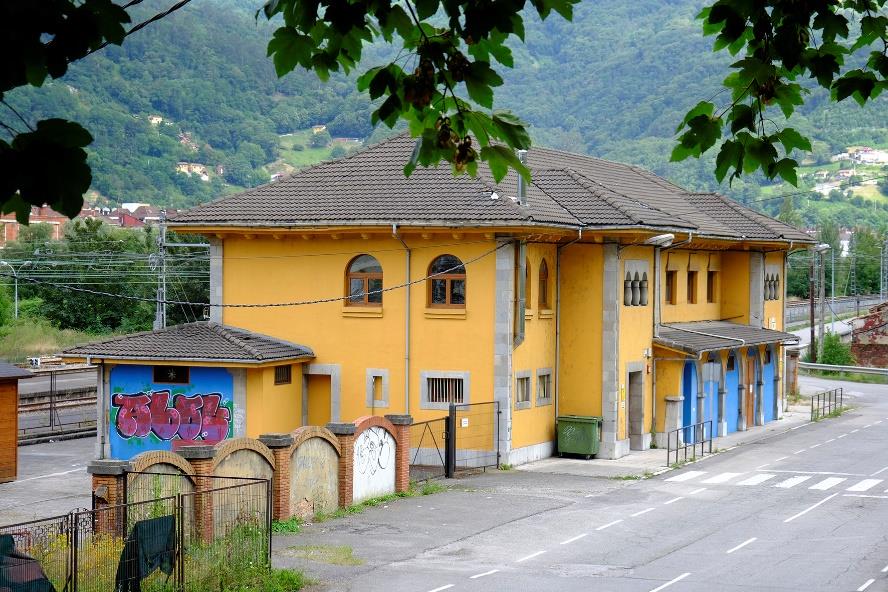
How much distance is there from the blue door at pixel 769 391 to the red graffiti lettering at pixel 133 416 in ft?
74.9

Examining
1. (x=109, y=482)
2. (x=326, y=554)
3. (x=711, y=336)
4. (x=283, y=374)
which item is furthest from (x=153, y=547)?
(x=711, y=336)

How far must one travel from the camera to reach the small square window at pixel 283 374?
3278cm

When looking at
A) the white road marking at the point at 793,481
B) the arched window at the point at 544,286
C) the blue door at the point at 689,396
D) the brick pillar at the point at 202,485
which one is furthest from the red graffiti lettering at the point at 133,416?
the blue door at the point at 689,396

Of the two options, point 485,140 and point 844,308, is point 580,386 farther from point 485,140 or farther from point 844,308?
point 844,308

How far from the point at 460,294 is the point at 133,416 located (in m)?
8.33

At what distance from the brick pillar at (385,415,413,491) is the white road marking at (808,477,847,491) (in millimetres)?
9400

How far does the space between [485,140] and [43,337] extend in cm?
6701

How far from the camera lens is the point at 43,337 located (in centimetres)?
7031

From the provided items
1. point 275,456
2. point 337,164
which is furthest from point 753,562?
point 337,164

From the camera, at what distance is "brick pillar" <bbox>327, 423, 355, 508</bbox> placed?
2606 centimetres

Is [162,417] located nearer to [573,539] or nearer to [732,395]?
[573,539]

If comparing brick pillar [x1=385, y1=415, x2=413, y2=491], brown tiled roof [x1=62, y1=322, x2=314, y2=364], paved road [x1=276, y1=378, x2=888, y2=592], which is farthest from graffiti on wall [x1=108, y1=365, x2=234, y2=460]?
paved road [x1=276, y1=378, x2=888, y2=592]

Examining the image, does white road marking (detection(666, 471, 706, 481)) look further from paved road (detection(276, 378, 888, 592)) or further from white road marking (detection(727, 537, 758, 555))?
white road marking (detection(727, 537, 758, 555))

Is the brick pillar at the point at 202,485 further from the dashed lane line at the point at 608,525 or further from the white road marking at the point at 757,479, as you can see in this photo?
the white road marking at the point at 757,479
